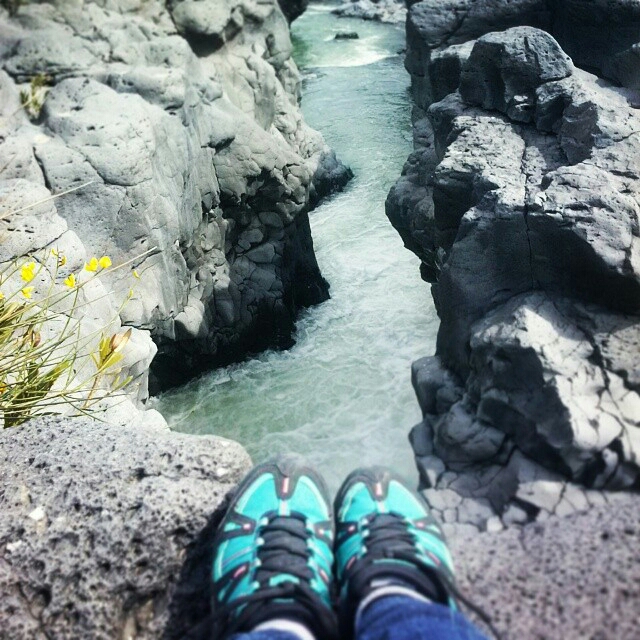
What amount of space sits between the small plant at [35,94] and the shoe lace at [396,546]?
13.7 ft

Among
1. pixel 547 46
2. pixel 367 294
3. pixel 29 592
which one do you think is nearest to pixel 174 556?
pixel 29 592

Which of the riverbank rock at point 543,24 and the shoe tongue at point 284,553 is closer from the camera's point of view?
the shoe tongue at point 284,553

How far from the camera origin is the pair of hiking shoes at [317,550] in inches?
59.5

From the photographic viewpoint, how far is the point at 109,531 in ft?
6.09

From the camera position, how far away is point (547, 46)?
392cm

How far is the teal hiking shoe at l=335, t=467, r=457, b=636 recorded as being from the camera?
152 cm

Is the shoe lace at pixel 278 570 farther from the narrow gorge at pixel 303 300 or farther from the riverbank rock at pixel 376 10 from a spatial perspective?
the riverbank rock at pixel 376 10

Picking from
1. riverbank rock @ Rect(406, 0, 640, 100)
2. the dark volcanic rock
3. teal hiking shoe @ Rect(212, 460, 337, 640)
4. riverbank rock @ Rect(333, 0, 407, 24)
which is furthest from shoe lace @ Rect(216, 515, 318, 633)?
riverbank rock @ Rect(333, 0, 407, 24)

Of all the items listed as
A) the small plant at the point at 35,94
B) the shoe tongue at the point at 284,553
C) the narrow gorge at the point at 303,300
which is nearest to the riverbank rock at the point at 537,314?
the narrow gorge at the point at 303,300

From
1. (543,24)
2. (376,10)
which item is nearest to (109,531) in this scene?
(543,24)

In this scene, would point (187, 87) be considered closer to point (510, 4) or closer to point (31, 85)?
point (31, 85)

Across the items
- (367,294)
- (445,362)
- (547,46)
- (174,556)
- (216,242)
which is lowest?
(367,294)

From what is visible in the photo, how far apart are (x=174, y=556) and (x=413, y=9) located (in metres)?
7.53

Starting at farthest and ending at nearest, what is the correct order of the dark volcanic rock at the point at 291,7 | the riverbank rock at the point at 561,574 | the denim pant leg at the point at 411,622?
the dark volcanic rock at the point at 291,7 → the riverbank rock at the point at 561,574 → the denim pant leg at the point at 411,622
